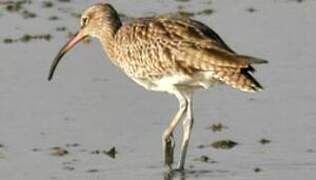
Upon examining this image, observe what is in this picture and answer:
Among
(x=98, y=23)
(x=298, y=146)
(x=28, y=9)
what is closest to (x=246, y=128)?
(x=298, y=146)

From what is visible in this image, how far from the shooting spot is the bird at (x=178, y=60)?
13469 mm

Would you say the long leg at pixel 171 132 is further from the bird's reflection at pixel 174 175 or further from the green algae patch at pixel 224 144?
the green algae patch at pixel 224 144

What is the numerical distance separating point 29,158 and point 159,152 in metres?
1.22

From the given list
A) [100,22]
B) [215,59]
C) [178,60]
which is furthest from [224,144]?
[100,22]

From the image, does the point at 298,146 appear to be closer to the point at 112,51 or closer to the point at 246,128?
the point at 246,128

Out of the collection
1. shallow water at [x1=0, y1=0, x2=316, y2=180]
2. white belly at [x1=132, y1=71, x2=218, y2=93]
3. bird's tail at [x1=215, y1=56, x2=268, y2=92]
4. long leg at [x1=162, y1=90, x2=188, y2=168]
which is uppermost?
bird's tail at [x1=215, y1=56, x2=268, y2=92]

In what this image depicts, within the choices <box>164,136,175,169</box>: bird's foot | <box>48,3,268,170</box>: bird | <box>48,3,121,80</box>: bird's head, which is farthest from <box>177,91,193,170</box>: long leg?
<box>48,3,121,80</box>: bird's head

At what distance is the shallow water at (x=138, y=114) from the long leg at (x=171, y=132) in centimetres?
10

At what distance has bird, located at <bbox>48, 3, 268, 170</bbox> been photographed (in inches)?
530

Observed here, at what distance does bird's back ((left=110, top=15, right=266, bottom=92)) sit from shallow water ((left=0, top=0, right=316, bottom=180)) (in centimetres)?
78

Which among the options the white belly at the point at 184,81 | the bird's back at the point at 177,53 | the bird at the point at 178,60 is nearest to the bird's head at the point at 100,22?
the bird at the point at 178,60

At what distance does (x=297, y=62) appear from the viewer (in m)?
17.5

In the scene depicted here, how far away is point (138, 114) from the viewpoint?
1543cm

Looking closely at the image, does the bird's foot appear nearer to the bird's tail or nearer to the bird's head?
the bird's tail
